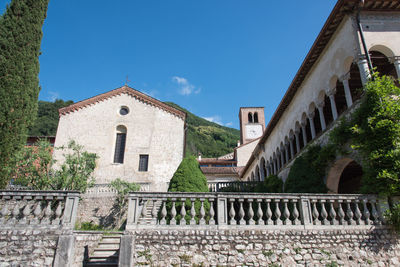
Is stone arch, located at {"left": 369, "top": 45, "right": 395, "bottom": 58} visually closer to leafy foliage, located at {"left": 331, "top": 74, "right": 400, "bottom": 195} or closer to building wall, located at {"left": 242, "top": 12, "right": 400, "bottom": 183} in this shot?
building wall, located at {"left": 242, "top": 12, "right": 400, "bottom": 183}

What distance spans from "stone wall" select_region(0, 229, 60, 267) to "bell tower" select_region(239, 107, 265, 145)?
44740 millimetres

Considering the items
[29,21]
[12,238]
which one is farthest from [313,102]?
[29,21]

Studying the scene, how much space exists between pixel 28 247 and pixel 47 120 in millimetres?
51186

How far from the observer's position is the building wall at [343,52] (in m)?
10.2

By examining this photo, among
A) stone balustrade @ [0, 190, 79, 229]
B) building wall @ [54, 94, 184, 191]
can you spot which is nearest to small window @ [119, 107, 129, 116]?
building wall @ [54, 94, 184, 191]

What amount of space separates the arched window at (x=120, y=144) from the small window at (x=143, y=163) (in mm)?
2096

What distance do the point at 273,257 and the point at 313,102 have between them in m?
9.43

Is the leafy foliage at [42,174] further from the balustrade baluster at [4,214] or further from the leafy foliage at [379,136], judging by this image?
the leafy foliage at [379,136]

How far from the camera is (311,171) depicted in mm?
12102

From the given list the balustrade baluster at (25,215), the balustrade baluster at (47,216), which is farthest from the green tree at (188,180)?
the balustrade baluster at (25,215)

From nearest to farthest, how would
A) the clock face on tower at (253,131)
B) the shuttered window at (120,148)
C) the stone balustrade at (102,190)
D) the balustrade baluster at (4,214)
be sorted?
the balustrade baluster at (4,214)
the stone balustrade at (102,190)
the shuttered window at (120,148)
the clock face on tower at (253,131)

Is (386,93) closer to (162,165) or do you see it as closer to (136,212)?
(136,212)

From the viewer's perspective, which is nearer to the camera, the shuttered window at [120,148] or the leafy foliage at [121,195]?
the leafy foliage at [121,195]

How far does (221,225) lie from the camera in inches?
290
